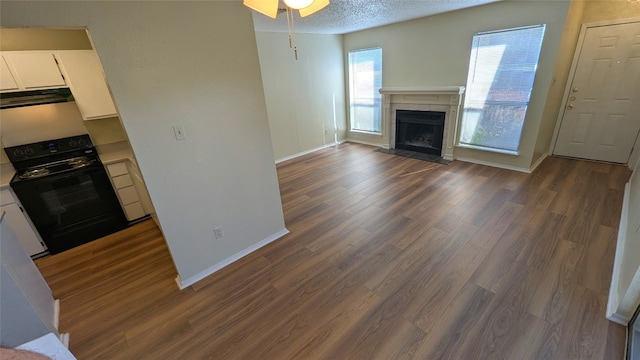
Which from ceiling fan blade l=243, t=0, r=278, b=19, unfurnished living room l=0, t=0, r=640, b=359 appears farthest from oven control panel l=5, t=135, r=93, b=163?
ceiling fan blade l=243, t=0, r=278, b=19

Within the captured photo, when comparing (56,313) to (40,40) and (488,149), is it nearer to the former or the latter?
(40,40)

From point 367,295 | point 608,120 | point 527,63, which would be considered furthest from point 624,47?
point 367,295

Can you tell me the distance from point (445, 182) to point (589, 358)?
2.54 m

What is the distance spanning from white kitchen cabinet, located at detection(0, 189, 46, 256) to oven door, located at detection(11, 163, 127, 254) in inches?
1.8

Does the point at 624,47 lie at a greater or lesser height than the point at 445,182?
greater

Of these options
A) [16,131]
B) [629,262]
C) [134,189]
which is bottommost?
[629,262]

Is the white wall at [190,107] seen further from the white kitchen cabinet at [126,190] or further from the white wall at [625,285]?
the white wall at [625,285]

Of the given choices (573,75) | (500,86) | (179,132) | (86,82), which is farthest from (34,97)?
(573,75)

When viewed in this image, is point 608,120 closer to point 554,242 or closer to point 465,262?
point 554,242

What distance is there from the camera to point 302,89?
521 cm

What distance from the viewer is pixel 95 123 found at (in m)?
3.09

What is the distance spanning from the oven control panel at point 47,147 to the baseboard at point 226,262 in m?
2.11

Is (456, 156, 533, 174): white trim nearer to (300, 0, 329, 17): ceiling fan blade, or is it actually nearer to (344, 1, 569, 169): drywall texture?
(344, 1, 569, 169): drywall texture

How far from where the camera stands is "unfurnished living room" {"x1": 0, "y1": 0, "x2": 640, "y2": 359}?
1.62m
